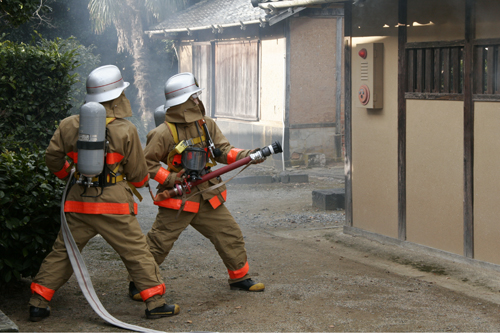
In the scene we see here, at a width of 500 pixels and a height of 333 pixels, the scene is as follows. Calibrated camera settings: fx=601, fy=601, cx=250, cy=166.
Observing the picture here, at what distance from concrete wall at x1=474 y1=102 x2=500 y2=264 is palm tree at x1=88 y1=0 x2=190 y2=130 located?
15506 mm

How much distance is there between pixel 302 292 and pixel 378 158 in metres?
2.27

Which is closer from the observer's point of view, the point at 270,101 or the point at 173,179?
the point at 173,179

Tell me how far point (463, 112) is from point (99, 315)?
3722mm

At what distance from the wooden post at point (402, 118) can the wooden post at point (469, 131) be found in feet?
2.61

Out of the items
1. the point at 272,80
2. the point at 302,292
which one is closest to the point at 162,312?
the point at 302,292

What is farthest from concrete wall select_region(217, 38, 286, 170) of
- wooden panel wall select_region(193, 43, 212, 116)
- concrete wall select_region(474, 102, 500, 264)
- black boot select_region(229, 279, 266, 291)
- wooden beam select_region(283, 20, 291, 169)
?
black boot select_region(229, 279, 266, 291)

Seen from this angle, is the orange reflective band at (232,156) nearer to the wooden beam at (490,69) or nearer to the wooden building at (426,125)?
the wooden building at (426,125)

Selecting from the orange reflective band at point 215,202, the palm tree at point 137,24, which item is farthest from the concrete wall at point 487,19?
the palm tree at point 137,24

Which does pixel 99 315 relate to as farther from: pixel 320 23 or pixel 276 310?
pixel 320 23

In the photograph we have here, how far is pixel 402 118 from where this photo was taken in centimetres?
632

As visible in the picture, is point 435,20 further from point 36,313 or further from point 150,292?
point 36,313

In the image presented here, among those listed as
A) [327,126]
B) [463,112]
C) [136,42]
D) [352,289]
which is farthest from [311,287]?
[136,42]

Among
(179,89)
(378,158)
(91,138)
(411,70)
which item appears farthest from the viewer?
(378,158)

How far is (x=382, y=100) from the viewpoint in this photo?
21.5ft
